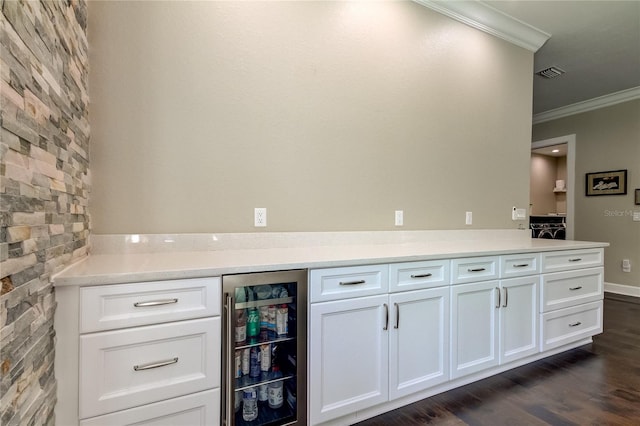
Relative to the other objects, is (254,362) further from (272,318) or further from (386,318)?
(386,318)

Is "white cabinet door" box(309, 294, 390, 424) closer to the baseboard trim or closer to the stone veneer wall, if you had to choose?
the stone veneer wall

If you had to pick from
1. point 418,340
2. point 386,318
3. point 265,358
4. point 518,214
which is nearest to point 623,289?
point 518,214

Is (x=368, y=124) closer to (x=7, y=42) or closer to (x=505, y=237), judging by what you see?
(x=505, y=237)

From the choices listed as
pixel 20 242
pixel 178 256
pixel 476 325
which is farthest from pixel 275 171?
pixel 476 325

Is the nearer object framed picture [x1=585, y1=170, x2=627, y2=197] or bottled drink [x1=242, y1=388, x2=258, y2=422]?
bottled drink [x1=242, y1=388, x2=258, y2=422]

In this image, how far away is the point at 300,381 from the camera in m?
1.43

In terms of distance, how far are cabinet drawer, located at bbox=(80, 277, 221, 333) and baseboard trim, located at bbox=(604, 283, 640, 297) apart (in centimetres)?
546

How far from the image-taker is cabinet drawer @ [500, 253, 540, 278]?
206 centimetres

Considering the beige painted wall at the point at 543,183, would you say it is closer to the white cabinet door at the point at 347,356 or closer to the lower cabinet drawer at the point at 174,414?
the white cabinet door at the point at 347,356

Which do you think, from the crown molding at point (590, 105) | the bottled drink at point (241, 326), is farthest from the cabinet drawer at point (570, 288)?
the crown molding at point (590, 105)

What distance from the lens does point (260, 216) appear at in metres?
1.91

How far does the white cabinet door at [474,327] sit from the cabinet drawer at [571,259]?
59 cm

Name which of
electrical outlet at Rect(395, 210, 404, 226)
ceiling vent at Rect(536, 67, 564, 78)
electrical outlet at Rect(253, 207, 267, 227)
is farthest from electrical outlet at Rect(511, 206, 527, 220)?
electrical outlet at Rect(253, 207, 267, 227)

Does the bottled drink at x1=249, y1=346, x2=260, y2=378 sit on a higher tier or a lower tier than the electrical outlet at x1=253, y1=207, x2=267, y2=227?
lower
